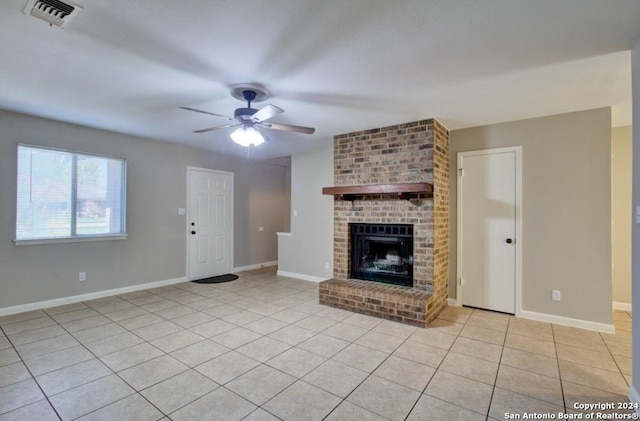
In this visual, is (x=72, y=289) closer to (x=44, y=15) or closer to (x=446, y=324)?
(x=44, y=15)

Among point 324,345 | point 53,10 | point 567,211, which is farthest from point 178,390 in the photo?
point 567,211

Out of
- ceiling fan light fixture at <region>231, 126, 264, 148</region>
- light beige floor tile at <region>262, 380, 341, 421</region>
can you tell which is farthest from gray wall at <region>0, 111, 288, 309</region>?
light beige floor tile at <region>262, 380, 341, 421</region>

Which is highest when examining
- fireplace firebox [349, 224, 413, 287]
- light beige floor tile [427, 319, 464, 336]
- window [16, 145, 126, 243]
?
window [16, 145, 126, 243]

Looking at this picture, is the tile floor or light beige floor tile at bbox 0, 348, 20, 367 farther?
light beige floor tile at bbox 0, 348, 20, 367

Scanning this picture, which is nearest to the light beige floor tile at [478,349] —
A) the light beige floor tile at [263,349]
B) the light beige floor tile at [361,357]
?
the light beige floor tile at [361,357]

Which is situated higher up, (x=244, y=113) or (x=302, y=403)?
(x=244, y=113)

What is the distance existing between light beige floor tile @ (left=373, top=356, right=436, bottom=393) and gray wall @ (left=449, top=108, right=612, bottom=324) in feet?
6.85

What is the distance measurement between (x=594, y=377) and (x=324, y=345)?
2.19m

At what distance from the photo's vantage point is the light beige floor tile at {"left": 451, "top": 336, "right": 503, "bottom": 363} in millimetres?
2750

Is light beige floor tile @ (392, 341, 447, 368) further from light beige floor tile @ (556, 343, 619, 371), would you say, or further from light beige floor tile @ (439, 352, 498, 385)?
light beige floor tile @ (556, 343, 619, 371)

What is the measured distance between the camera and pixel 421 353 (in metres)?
2.80

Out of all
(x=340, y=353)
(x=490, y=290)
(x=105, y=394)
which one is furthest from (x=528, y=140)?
(x=105, y=394)

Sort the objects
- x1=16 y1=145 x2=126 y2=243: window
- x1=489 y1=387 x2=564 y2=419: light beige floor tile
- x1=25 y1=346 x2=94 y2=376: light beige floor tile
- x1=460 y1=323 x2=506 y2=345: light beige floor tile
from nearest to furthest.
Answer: x1=489 y1=387 x2=564 y2=419: light beige floor tile, x1=25 y1=346 x2=94 y2=376: light beige floor tile, x1=460 y1=323 x2=506 y2=345: light beige floor tile, x1=16 y1=145 x2=126 y2=243: window

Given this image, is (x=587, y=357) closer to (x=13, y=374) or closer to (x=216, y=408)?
(x=216, y=408)
